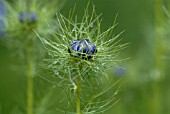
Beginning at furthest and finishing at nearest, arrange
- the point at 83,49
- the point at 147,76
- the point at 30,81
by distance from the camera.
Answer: the point at 147,76 < the point at 30,81 < the point at 83,49

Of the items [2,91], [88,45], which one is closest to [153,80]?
[2,91]

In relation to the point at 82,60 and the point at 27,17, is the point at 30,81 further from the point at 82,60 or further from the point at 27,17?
the point at 82,60

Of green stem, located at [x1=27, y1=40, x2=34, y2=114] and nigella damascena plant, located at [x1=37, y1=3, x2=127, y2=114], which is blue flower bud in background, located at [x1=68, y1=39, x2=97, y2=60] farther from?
green stem, located at [x1=27, y1=40, x2=34, y2=114]

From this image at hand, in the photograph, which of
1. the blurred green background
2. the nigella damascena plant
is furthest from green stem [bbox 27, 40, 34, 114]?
the nigella damascena plant

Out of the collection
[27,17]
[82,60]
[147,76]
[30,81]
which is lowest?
[82,60]

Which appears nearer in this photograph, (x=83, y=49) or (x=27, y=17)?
(x=83, y=49)

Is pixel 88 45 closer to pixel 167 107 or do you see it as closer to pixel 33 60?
pixel 33 60

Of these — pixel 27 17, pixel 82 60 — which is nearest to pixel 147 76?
pixel 27 17
